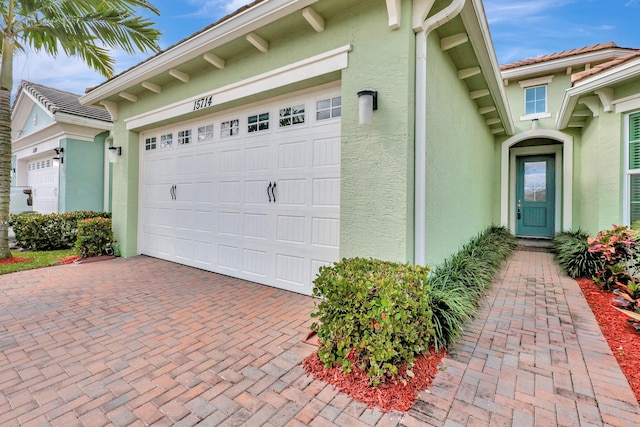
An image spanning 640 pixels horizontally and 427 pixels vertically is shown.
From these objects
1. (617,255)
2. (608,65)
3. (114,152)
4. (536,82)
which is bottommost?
(617,255)

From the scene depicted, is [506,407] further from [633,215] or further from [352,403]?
[633,215]

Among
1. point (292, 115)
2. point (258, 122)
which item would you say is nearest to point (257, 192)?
point (258, 122)

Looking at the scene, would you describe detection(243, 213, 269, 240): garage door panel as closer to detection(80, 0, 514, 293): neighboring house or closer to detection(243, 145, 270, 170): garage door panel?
detection(80, 0, 514, 293): neighboring house

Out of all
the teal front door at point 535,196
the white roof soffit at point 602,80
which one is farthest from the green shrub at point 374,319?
the teal front door at point 535,196

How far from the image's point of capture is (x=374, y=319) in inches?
86.6

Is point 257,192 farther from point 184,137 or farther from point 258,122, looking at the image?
point 184,137

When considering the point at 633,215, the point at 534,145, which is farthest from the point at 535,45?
the point at 633,215

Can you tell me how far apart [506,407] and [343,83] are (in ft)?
11.1

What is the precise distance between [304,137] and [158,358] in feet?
10.3

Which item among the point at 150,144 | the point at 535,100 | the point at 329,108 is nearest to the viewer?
the point at 329,108

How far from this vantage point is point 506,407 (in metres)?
2.07

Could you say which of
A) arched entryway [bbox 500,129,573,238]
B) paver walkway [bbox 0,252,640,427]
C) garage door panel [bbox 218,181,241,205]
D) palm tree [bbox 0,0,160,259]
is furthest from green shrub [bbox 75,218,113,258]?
arched entryway [bbox 500,129,573,238]

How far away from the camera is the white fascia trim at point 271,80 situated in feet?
11.8

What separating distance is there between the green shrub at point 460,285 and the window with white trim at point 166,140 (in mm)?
5640
